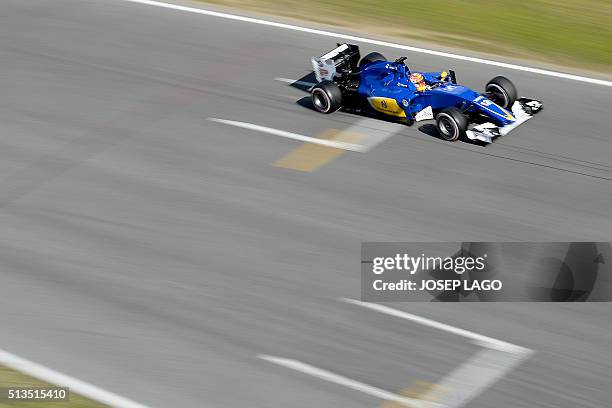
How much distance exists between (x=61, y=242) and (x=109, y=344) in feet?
9.17

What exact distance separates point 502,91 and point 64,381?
958cm

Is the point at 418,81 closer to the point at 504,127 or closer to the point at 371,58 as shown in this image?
the point at 371,58

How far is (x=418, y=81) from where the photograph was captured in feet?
61.6

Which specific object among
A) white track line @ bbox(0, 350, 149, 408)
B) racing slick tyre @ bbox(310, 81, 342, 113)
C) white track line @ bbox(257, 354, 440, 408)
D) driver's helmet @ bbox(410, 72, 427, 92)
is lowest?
white track line @ bbox(0, 350, 149, 408)

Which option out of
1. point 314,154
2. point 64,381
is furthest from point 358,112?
point 64,381

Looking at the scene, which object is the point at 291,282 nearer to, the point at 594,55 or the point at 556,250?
the point at 556,250

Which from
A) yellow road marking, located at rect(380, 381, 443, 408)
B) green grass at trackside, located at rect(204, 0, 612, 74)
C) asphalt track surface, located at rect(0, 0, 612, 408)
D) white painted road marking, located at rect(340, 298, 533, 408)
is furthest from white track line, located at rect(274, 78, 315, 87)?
yellow road marking, located at rect(380, 381, 443, 408)

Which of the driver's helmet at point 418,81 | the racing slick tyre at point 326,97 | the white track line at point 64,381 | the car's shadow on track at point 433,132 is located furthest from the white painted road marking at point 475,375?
the racing slick tyre at point 326,97

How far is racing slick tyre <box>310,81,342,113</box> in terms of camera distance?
745 inches

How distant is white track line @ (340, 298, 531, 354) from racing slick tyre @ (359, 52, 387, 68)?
22.4 ft

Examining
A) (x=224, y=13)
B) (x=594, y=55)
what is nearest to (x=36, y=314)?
(x=224, y=13)

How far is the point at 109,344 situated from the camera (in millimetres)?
13906

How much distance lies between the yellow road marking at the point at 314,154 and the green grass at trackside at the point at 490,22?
4013mm

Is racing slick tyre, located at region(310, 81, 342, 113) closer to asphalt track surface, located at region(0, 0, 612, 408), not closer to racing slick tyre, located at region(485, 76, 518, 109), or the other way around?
asphalt track surface, located at region(0, 0, 612, 408)
